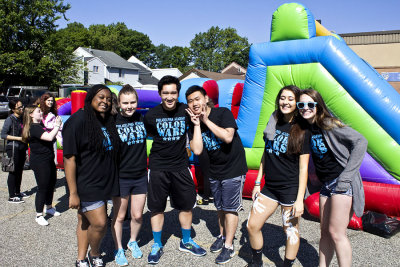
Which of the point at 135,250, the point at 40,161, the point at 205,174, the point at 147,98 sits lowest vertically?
the point at 135,250

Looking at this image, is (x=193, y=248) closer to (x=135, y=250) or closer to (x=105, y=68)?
(x=135, y=250)

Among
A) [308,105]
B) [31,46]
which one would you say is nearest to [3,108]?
[31,46]

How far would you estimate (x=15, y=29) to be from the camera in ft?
80.8

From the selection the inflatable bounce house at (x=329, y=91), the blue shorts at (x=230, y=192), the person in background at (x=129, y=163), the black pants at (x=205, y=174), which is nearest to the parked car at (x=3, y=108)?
the black pants at (x=205, y=174)

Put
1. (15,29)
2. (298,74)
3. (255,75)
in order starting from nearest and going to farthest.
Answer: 1. (298,74)
2. (255,75)
3. (15,29)

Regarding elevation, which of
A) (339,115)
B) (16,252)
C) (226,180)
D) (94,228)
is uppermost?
(339,115)

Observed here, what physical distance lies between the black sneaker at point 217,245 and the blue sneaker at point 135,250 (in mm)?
770

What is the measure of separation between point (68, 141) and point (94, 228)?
0.80m

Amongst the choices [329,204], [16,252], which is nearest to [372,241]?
[329,204]

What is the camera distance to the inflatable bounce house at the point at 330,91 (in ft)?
13.0

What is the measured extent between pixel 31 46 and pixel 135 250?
27100mm

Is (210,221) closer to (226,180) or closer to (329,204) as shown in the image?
(226,180)

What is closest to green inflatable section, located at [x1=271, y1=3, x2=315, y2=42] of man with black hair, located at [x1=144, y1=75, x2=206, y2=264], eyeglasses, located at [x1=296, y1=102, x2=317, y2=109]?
man with black hair, located at [x1=144, y1=75, x2=206, y2=264]

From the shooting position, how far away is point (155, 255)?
11.1 ft
